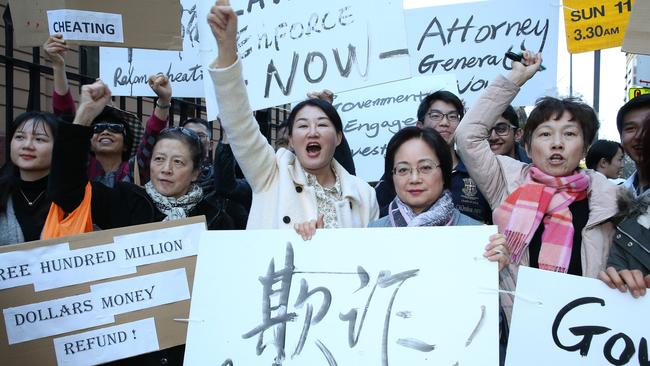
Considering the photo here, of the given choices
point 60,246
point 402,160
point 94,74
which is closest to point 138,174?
point 60,246

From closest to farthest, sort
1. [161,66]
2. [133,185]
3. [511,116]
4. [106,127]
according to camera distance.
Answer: [133,185]
[106,127]
[511,116]
[161,66]

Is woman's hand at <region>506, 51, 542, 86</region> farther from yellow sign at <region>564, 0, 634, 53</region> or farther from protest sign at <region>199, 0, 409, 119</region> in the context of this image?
yellow sign at <region>564, 0, 634, 53</region>

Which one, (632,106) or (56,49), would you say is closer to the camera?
(56,49)

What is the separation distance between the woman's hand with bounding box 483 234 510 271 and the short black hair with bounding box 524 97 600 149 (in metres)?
0.79

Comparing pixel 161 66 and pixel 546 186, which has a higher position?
pixel 161 66

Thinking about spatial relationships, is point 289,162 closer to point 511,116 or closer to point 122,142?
point 122,142

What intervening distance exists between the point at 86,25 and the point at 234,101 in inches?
58.3

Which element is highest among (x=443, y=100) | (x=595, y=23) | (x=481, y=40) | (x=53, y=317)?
(x=595, y=23)

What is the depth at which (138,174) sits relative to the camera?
11.4 feet

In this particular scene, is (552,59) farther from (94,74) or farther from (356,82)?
(94,74)

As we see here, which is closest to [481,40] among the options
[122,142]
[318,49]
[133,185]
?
[318,49]

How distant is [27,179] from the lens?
9.08 feet

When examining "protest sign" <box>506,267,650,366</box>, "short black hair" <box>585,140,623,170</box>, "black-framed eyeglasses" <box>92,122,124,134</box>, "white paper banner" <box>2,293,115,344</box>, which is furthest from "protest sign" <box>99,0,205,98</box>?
"short black hair" <box>585,140,623,170</box>

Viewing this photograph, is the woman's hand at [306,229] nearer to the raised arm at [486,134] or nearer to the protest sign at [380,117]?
the raised arm at [486,134]
